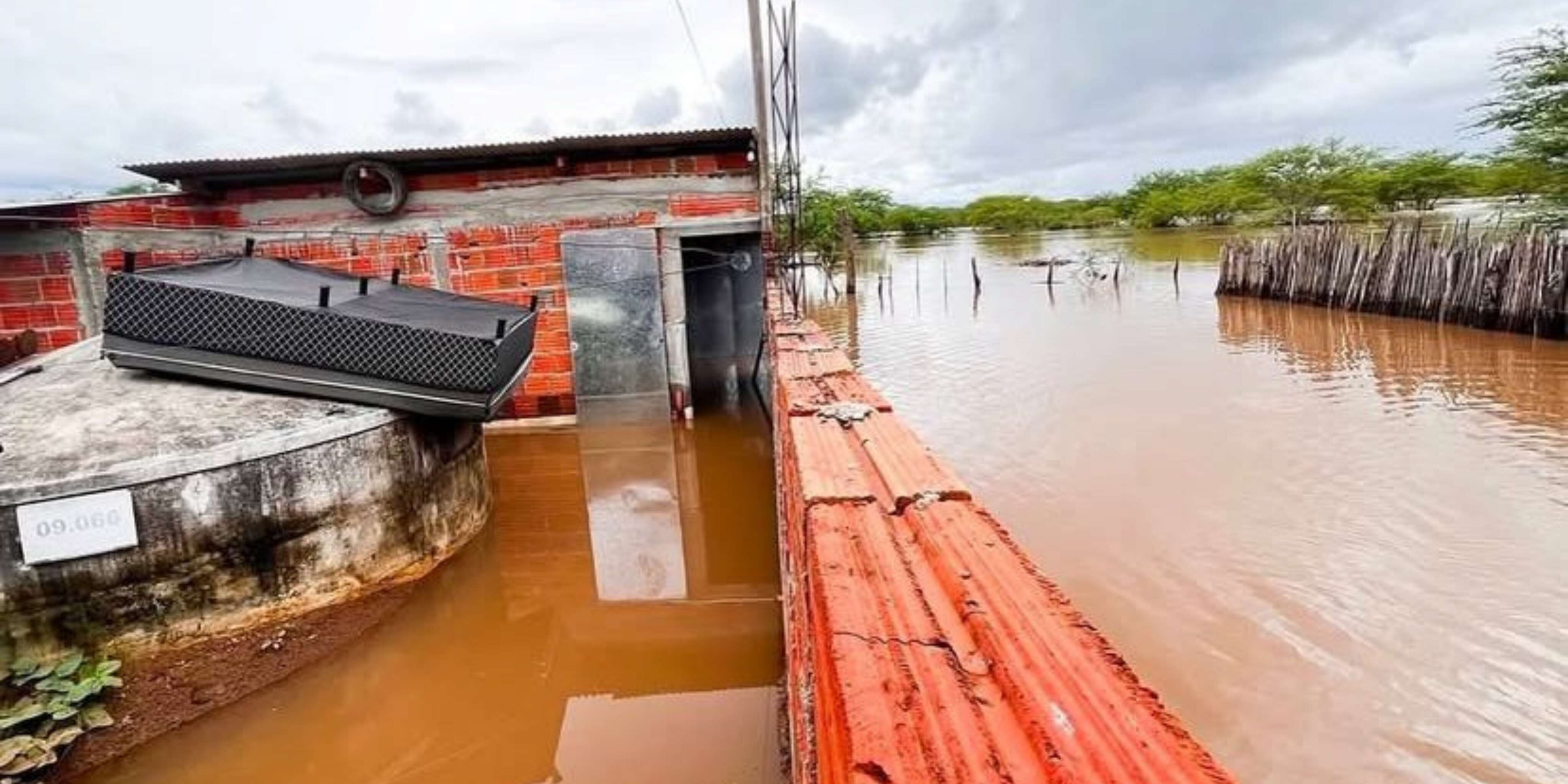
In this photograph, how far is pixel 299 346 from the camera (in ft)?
14.9

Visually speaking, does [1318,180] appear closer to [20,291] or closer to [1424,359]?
[1424,359]

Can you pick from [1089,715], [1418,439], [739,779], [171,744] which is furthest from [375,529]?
[1418,439]

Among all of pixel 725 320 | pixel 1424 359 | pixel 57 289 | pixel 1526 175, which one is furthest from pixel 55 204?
pixel 1526 175

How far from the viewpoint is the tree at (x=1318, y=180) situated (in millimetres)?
34938

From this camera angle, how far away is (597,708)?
3.66m

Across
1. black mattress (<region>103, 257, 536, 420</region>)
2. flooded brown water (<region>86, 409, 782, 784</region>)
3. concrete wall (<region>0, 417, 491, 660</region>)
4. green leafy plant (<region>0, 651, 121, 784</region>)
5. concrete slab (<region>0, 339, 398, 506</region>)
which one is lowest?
flooded brown water (<region>86, 409, 782, 784</region>)

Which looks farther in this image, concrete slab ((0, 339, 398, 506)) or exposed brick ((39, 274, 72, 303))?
exposed brick ((39, 274, 72, 303))

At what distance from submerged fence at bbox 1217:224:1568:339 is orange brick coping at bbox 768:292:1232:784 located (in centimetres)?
1227

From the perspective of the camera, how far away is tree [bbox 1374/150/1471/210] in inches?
1347

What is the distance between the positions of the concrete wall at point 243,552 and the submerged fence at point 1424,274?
42.5ft

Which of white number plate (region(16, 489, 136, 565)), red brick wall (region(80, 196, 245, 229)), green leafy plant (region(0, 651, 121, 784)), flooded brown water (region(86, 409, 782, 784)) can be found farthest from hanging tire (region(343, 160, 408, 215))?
green leafy plant (region(0, 651, 121, 784))

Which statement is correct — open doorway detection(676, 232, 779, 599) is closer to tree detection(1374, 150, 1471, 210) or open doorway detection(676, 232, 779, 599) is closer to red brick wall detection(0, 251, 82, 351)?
red brick wall detection(0, 251, 82, 351)

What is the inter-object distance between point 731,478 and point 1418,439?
5.68 metres

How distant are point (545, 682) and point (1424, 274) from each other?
14.1 m
